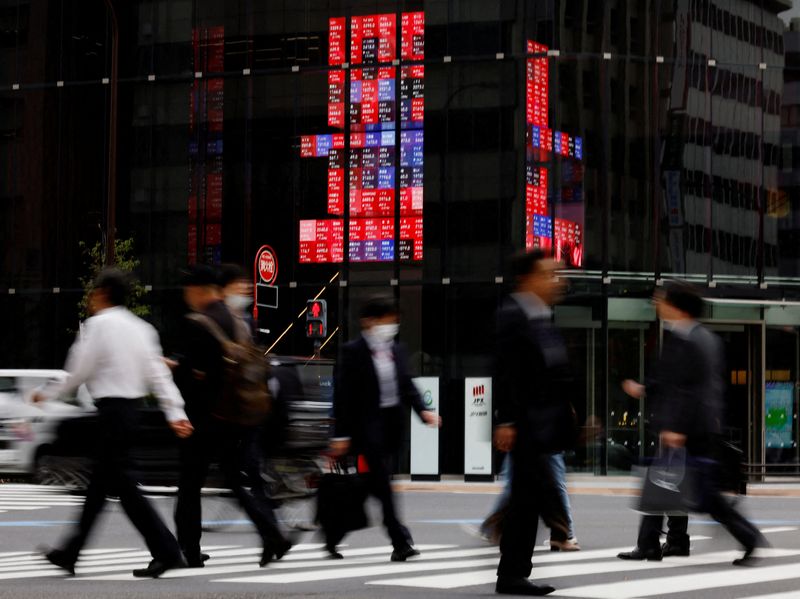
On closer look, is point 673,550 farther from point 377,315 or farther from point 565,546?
point 377,315

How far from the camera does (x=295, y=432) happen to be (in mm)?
16641

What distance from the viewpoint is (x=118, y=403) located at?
8.70m

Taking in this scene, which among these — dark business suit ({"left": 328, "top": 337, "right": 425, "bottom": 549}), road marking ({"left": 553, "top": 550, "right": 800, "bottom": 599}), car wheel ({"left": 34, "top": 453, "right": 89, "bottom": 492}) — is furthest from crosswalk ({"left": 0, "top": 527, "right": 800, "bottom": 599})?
car wheel ({"left": 34, "top": 453, "right": 89, "bottom": 492})

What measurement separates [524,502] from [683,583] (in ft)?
5.25

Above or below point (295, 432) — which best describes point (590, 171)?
above

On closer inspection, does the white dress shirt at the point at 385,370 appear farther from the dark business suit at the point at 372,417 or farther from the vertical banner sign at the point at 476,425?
the vertical banner sign at the point at 476,425

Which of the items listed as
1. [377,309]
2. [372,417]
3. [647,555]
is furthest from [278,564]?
[647,555]

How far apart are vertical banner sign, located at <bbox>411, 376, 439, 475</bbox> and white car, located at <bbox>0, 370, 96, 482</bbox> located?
17.7 feet

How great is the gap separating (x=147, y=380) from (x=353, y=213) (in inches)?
749

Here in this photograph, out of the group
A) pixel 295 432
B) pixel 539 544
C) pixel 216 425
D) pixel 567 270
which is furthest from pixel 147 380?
pixel 567 270

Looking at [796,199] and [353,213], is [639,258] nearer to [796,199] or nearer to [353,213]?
[796,199]

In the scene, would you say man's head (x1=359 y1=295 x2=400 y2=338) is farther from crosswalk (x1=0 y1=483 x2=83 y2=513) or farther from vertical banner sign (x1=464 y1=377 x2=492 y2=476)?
vertical banner sign (x1=464 y1=377 x2=492 y2=476)

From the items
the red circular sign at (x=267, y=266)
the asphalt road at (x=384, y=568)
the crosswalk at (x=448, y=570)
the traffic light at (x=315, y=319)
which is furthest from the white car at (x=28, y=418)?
the crosswalk at (x=448, y=570)

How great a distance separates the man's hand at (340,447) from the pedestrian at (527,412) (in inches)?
93.3
